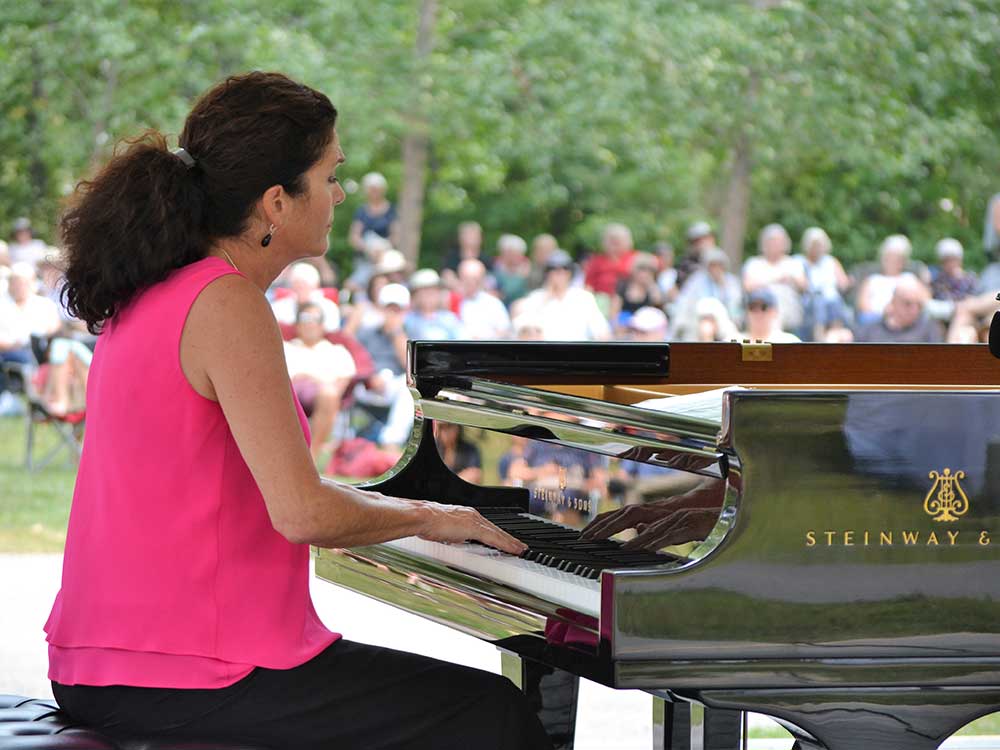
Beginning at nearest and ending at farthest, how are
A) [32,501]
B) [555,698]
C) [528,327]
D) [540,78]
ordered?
[555,698]
[32,501]
[528,327]
[540,78]

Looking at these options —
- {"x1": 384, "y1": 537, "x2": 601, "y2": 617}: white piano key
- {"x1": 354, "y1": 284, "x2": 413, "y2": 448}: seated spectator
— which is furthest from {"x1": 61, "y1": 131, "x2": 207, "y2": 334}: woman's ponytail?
{"x1": 354, "y1": 284, "x2": 413, "y2": 448}: seated spectator

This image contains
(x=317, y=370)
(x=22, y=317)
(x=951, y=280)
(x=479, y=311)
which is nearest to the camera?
(x=317, y=370)

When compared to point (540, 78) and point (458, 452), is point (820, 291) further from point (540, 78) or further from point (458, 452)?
point (458, 452)

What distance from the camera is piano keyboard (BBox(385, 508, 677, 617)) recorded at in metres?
2.32

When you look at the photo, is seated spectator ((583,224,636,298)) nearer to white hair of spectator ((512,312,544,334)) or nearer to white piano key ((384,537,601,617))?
→ white hair of spectator ((512,312,544,334))

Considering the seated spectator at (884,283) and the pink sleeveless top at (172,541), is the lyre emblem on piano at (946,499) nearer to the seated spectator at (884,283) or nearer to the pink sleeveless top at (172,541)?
the pink sleeveless top at (172,541)

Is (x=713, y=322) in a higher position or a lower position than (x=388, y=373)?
higher

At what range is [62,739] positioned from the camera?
229 cm

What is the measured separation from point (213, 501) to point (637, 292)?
27.1ft

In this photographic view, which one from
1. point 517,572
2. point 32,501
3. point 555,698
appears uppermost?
point 517,572

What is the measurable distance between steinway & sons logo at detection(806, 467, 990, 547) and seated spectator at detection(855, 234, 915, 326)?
8577mm

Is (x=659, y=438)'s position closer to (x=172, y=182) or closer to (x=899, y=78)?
(x=172, y=182)

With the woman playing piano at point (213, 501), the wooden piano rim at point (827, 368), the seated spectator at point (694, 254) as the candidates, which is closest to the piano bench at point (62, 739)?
the woman playing piano at point (213, 501)

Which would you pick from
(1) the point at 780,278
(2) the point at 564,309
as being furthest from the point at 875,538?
(1) the point at 780,278
